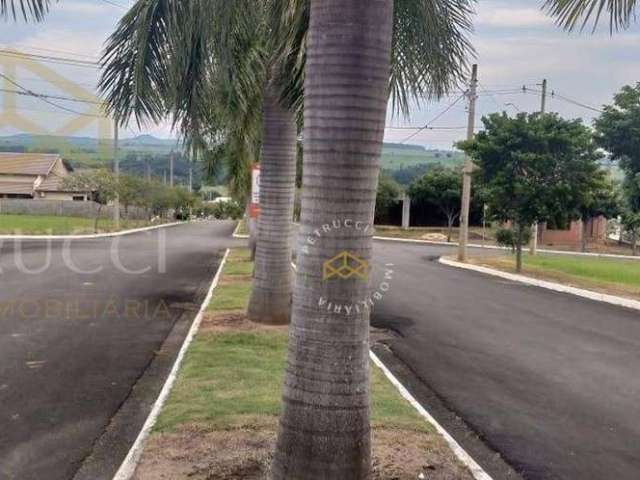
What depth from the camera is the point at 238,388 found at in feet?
24.6

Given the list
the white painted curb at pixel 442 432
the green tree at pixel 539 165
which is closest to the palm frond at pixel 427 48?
the white painted curb at pixel 442 432

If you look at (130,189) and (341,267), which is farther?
(130,189)

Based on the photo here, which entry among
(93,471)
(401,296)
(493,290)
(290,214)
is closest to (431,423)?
(93,471)

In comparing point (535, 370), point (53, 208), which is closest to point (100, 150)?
point (53, 208)

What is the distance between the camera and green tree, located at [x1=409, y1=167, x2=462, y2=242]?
5166 cm

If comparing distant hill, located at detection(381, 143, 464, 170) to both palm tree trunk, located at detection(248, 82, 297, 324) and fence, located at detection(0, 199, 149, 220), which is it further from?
palm tree trunk, located at detection(248, 82, 297, 324)

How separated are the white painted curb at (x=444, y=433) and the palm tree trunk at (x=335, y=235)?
128cm

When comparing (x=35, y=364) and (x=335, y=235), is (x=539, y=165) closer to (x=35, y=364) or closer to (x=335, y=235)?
(x=35, y=364)

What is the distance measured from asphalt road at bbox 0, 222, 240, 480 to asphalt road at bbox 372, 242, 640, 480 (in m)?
3.63

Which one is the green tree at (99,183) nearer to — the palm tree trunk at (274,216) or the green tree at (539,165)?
the green tree at (539,165)

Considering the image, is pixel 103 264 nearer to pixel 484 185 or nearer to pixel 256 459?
pixel 484 185

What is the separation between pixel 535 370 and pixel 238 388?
424 centimetres

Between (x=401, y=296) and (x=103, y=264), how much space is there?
1034 cm

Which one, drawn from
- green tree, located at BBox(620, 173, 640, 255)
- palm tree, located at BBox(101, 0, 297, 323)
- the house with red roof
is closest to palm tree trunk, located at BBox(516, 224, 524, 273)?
green tree, located at BBox(620, 173, 640, 255)
